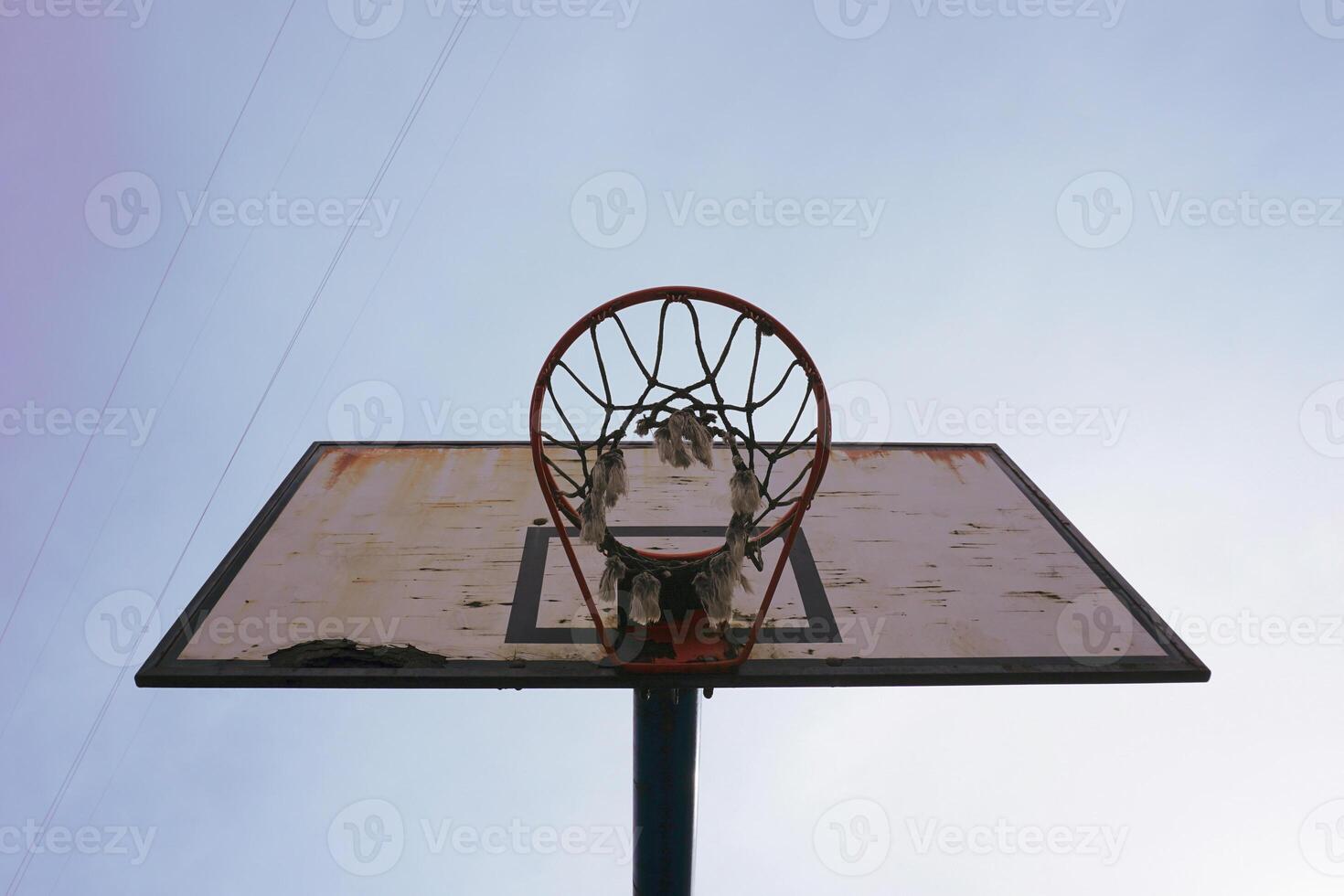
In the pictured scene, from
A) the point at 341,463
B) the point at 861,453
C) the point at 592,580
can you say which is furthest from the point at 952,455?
the point at 341,463

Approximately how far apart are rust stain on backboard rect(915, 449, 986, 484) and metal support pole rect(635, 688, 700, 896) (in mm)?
1650

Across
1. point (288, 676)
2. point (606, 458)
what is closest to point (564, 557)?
point (606, 458)

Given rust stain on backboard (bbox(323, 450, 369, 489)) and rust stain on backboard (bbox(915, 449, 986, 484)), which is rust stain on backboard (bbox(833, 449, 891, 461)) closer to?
rust stain on backboard (bbox(915, 449, 986, 484))

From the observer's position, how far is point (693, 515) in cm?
422

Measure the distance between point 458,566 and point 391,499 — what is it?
66cm

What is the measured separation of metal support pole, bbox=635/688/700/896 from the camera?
4031mm

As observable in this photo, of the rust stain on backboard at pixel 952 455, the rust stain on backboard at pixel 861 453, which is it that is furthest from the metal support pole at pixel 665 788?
the rust stain on backboard at pixel 952 455

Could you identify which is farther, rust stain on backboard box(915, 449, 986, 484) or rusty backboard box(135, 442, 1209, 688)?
rust stain on backboard box(915, 449, 986, 484)

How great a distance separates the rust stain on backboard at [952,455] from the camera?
4.75 m

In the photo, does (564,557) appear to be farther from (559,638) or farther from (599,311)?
(599,311)

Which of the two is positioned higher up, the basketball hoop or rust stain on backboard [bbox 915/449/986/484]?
rust stain on backboard [bbox 915/449/986/484]

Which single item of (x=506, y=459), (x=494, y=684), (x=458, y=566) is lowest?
(x=494, y=684)

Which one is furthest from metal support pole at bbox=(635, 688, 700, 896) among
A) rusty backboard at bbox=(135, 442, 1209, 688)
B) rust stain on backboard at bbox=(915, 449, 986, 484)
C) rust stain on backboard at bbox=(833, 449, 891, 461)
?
rust stain on backboard at bbox=(915, 449, 986, 484)

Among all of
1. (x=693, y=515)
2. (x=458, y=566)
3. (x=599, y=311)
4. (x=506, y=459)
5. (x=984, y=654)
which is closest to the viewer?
(x=599, y=311)
